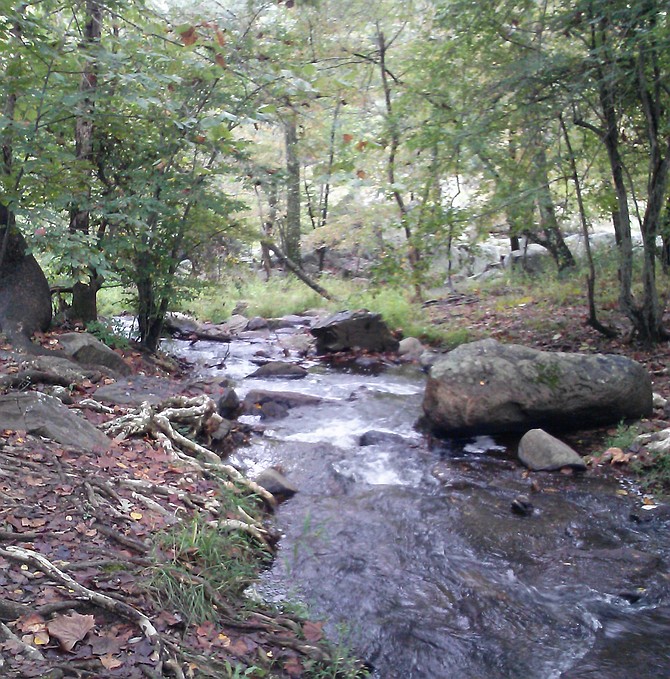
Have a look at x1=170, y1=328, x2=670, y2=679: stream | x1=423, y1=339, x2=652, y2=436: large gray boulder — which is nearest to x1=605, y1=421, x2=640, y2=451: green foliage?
x1=423, y1=339, x2=652, y2=436: large gray boulder

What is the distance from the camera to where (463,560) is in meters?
5.02

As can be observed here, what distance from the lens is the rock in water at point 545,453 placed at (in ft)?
21.9

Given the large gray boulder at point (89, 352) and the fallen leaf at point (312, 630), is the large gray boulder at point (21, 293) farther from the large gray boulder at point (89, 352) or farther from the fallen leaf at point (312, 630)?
the fallen leaf at point (312, 630)

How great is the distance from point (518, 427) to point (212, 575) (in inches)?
180

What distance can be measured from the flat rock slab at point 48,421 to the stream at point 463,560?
1.69m

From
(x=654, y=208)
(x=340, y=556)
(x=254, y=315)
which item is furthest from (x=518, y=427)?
(x=254, y=315)

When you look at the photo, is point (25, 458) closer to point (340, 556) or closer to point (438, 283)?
point (340, 556)

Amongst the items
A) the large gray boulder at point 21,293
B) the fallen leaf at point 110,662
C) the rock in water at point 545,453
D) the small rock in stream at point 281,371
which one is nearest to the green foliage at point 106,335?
the large gray boulder at point 21,293

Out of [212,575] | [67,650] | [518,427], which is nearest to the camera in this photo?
[67,650]

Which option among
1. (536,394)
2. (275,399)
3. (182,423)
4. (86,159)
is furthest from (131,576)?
(86,159)

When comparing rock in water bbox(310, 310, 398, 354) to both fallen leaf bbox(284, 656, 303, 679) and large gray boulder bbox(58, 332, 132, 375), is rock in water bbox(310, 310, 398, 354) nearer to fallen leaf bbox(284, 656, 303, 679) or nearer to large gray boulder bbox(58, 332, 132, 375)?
large gray boulder bbox(58, 332, 132, 375)

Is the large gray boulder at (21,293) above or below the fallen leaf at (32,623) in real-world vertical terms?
above

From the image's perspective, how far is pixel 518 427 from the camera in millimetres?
7605

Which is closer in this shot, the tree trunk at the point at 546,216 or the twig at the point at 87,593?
the twig at the point at 87,593
